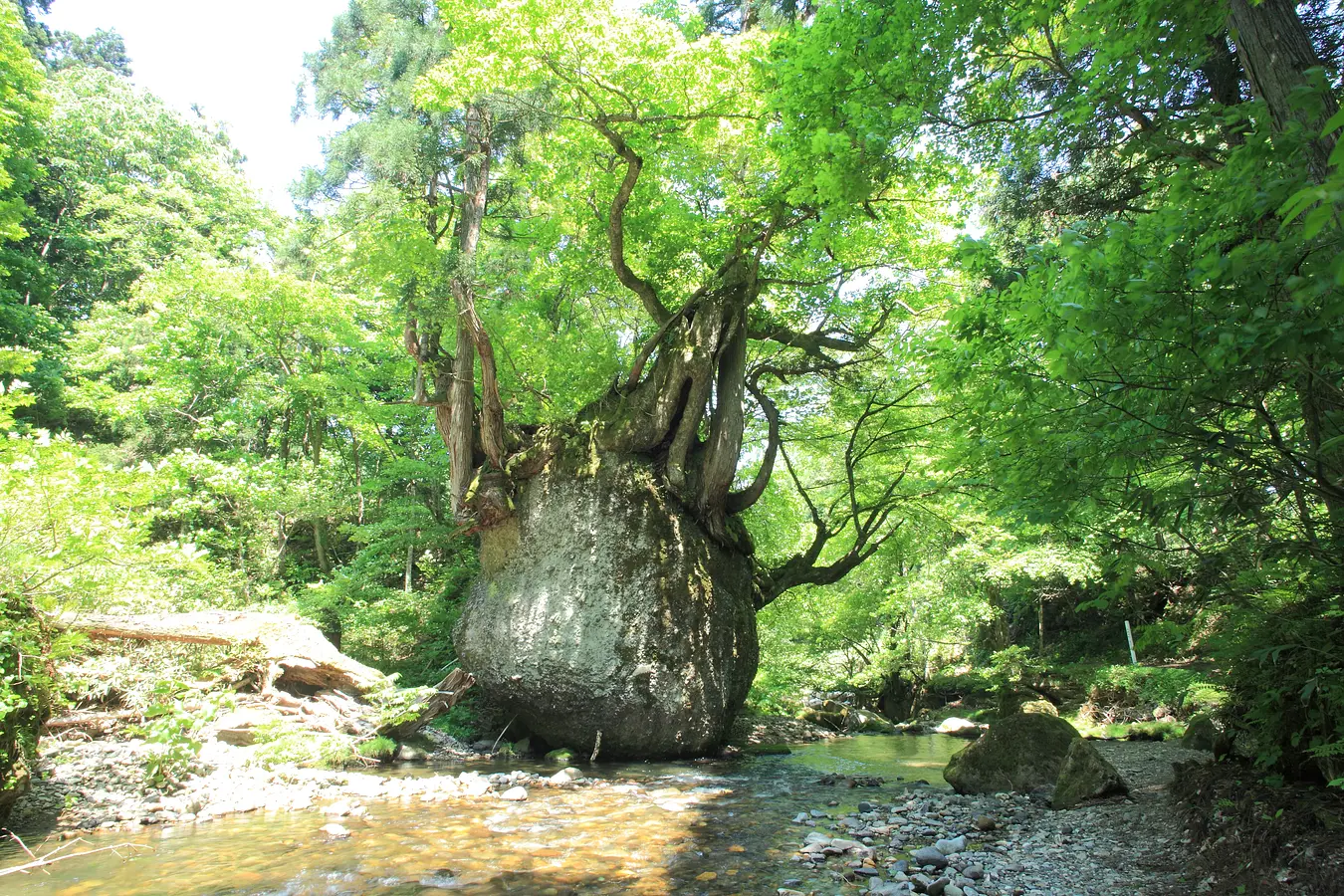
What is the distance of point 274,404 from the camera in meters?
19.9

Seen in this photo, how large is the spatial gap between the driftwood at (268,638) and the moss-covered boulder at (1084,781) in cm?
833

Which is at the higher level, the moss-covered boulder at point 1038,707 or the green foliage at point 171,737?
the green foliage at point 171,737

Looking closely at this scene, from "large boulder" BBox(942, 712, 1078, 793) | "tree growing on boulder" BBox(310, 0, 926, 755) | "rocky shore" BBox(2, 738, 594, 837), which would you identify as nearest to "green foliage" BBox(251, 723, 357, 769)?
"rocky shore" BBox(2, 738, 594, 837)

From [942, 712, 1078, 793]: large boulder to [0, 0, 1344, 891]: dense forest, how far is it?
1.77 metres

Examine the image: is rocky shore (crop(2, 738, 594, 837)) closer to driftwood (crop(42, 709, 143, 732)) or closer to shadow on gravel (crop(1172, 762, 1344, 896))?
driftwood (crop(42, 709, 143, 732))

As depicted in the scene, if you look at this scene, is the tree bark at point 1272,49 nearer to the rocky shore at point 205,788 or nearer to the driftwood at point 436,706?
the rocky shore at point 205,788

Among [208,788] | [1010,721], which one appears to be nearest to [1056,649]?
[1010,721]

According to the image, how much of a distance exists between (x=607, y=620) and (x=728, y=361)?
15.8ft

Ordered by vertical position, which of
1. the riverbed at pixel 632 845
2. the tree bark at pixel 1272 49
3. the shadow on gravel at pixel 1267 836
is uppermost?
the tree bark at pixel 1272 49

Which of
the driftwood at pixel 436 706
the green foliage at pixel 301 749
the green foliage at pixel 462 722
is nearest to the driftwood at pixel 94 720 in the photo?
the green foliage at pixel 301 749

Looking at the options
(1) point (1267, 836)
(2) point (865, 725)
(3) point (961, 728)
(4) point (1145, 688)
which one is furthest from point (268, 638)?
(4) point (1145, 688)

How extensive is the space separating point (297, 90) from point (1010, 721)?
15.8 metres

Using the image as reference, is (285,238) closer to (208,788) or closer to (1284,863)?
(208,788)

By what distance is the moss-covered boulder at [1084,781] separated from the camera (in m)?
6.63
